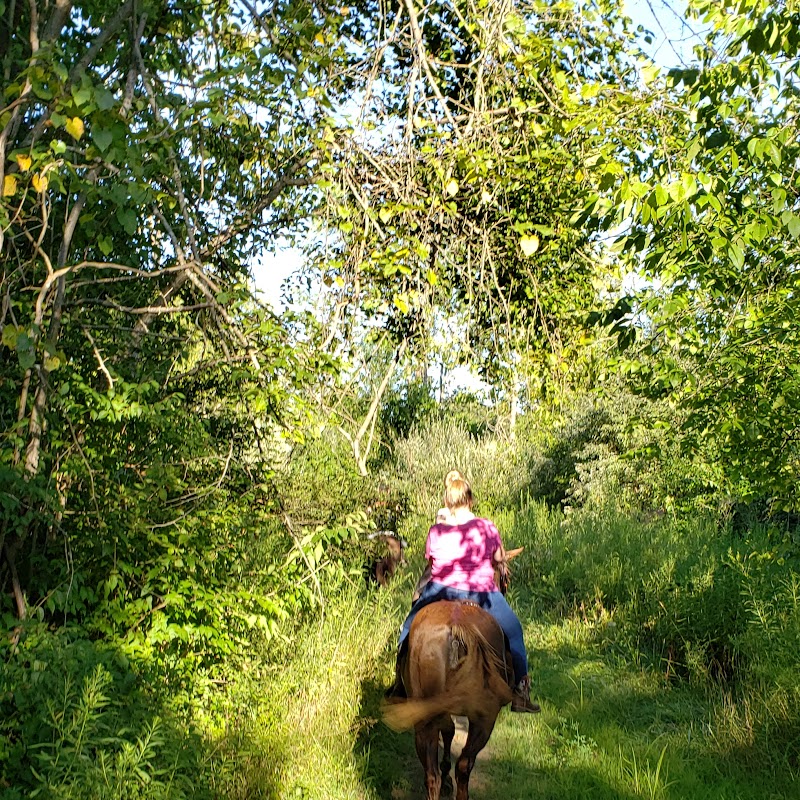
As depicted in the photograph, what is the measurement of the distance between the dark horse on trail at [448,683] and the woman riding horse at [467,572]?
455mm

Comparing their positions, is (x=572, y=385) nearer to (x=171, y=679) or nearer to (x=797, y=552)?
(x=797, y=552)

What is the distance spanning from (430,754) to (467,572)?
1356 millimetres

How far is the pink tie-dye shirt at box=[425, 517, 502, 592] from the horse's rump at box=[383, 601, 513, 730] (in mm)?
616

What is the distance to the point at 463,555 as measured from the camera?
6363 millimetres

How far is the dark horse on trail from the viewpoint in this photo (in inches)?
218

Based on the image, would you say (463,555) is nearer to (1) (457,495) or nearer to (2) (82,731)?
(1) (457,495)

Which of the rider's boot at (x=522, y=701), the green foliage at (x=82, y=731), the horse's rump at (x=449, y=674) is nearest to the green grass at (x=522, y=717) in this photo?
the green foliage at (x=82, y=731)

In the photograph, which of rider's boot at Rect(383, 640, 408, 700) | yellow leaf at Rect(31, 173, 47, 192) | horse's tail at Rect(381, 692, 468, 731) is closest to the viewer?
yellow leaf at Rect(31, 173, 47, 192)

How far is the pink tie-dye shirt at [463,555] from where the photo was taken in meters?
6.38

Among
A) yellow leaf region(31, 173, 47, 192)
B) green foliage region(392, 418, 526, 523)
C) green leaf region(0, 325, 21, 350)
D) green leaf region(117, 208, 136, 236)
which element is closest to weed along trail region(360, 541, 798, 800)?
green leaf region(0, 325, 21, 350)

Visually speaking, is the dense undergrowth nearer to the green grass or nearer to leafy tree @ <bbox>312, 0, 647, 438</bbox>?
the green grass

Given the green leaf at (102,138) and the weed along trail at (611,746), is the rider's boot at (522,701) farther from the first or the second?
the green leaf at (102,138)

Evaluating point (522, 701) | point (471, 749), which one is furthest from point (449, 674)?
point (522, 701)

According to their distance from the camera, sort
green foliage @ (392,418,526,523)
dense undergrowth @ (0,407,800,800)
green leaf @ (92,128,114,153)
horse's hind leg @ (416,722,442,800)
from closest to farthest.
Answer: green leaf @ (92,128,114,153) < dense undergrowth @ (0,407,800,800) < horse's hind leg @ (416,722,442,800) < green foliage @ (392,418,526,523)
